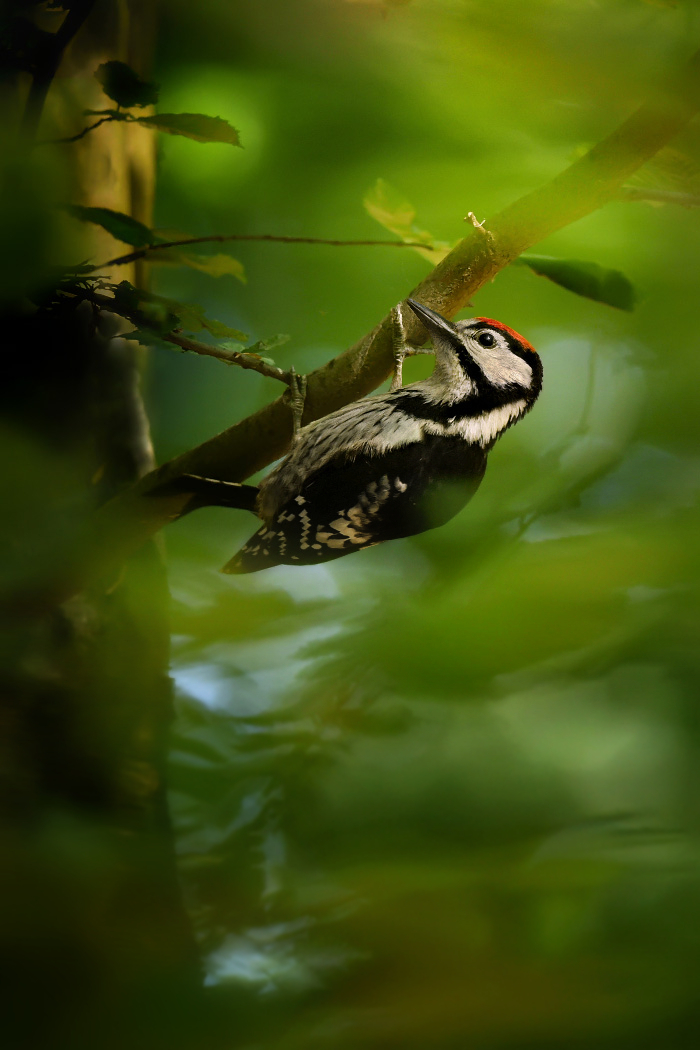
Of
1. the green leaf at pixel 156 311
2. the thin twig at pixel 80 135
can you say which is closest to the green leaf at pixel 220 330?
the green leaf at pixel 156 311

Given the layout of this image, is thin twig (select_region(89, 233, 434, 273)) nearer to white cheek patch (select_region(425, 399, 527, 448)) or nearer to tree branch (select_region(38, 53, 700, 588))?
tree branch (select_region(38, 53, 700, 588))

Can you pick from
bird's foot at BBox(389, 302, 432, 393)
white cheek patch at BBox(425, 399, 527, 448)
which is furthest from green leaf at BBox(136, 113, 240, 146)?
white cheek patch at BBox(425, 399, 527, 448)

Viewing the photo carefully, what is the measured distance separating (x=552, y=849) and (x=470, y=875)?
0.06 meters

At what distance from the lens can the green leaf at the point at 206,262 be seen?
14.8 inches

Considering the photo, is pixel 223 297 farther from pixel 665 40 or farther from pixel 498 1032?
pixel 498 1032

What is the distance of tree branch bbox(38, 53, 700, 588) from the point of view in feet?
0.97

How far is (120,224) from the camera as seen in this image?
347mm

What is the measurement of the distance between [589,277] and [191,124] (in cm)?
21

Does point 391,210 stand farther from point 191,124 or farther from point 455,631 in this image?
point 455,631

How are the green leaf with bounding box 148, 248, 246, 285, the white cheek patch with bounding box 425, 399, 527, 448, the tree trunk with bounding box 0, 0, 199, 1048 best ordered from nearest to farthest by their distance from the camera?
1. the tree trunk with bounding box 0, 0, 199, 1048
2. the green leaf with bounding box 148, 248, 246, 285
3. the white cheek patch with bounding box 425, 399, 527, 448

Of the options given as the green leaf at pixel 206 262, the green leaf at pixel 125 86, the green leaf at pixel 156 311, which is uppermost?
the green leaf at pixel 125 86

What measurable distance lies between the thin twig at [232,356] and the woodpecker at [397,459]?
0.05 meters

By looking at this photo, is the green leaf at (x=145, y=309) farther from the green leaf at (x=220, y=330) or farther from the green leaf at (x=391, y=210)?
the green leaf at (x=391, y=210)

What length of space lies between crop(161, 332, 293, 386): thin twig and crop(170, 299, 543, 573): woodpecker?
47 millimetres
